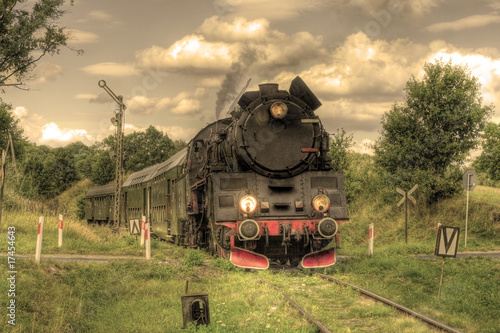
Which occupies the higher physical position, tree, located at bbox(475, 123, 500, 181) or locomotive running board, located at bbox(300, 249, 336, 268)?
tree, located at bbox(475, 123, 500, 181)

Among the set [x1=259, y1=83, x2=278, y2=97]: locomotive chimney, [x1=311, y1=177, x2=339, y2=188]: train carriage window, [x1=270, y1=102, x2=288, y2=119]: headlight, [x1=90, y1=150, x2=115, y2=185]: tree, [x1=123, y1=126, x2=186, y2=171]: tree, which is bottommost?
[x1=311, y1=177, x2=339, y2=188]: train carriage window

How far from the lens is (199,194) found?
51.1 ft

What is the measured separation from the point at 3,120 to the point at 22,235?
3866cm

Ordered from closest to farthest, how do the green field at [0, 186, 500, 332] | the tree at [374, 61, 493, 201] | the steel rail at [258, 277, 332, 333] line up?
1. the steel rail at [258, 277, 332, 333]
2. the green field at [0, 186, 500, 332]
3. the tree at [374, 61, 493, 201]

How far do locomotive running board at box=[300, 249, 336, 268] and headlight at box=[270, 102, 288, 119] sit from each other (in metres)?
3.26

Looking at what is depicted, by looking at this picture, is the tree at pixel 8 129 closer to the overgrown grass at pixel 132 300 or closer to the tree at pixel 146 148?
the tree at pixel 146 148

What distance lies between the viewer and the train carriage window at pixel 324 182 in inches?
504

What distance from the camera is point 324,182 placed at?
505 inches

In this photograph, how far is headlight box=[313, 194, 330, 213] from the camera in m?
12.4

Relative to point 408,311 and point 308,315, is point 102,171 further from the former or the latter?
point 408,311

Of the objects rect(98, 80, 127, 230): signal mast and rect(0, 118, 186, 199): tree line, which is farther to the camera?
rect(0, 118, 186, 199): tree line

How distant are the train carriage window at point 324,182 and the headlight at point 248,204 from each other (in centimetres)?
155

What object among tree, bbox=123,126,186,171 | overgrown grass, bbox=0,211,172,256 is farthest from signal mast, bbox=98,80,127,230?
tree, bbox=123,126,186,171

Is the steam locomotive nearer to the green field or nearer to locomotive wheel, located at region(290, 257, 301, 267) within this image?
locomotive wheel, located at region(290, 257, 301, 267)
